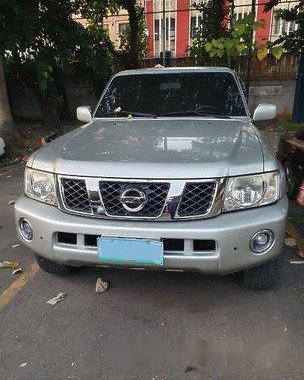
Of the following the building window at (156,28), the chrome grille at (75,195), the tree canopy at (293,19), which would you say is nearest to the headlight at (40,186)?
the chrome grille at (75,195)

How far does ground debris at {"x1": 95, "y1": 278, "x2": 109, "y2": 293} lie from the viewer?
322 centimetres

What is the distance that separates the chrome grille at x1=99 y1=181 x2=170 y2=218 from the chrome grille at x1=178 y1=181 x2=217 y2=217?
124 millimetres

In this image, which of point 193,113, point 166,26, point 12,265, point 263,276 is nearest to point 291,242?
point 263,276

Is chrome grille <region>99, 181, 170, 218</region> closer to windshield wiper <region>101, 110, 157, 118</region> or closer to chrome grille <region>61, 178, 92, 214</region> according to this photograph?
chrome grille <region>61, 178, 92, 214</region>

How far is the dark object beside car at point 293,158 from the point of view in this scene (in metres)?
4.97

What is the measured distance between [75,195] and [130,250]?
53 cm

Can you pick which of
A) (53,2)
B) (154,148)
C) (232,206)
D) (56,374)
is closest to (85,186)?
(154,148)

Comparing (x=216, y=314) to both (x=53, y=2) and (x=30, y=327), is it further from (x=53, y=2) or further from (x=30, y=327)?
(x=53, y=2)

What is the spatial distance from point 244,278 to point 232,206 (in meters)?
0.74

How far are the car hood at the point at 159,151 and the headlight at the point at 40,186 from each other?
0.21 feet

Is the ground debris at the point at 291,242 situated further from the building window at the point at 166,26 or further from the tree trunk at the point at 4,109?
the building window at the point at 166,26

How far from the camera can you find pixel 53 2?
8938 millimetres

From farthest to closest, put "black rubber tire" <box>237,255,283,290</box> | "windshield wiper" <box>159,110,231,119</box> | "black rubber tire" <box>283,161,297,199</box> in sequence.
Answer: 1. "black rubber tire" <box>283,161,297,199</box>
2. "windshield wiper" <box>159,110,231,119</box>
3. "black rubber tire" <box>237,255,283,290</box>

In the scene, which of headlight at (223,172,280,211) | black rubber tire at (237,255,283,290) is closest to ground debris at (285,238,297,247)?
black rubber tire at (237,255,283,290)
